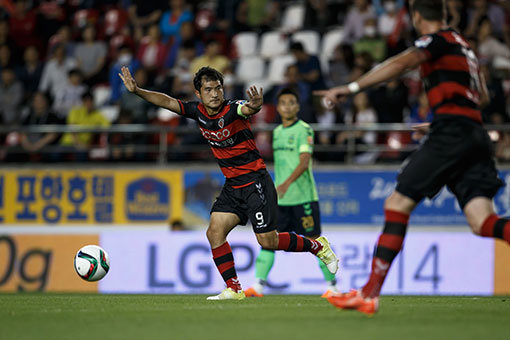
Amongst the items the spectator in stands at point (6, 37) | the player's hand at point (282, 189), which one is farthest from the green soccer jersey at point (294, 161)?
the spectator in stands at point (6, 37)

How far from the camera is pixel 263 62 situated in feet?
57.3

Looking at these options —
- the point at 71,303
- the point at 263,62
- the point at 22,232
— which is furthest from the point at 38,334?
the point at 263,62

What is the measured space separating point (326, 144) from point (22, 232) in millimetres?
5386

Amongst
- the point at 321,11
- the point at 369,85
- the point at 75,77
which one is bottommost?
the point at 369,85

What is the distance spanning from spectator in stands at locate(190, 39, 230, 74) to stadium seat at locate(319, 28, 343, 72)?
1857 mm

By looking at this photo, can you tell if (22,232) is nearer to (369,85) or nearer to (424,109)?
(424,109)

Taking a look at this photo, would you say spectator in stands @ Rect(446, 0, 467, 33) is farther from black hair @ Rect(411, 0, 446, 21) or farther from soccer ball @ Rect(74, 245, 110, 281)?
black hair @ Rect(411, 0, 446, 21)

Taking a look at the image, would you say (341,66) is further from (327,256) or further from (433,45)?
(433,45)

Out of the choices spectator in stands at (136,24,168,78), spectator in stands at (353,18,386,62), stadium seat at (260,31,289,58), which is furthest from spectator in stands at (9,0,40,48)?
spectator in stands at (353,18,386,62)

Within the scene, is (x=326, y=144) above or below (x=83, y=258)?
above

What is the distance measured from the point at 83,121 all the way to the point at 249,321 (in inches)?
425

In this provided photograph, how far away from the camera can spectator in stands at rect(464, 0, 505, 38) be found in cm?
1597

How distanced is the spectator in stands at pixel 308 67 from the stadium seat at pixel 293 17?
2.04 metres

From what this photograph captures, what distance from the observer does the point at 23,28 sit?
19.5 m
